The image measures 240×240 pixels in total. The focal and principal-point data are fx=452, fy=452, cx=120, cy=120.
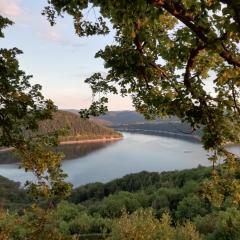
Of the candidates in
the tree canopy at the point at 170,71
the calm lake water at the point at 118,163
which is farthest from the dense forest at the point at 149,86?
the calm lake water at the point at 118,163

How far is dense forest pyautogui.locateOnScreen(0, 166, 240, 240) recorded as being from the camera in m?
35.2

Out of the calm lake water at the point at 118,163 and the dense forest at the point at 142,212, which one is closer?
the dense forest at the point at 142,212

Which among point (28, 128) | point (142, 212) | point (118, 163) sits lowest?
point (118, 163)

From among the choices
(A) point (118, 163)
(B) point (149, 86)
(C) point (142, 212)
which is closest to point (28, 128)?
(B) point (149, 86)

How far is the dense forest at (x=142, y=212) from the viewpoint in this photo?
3525 centimetres

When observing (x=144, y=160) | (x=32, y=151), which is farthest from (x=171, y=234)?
(x=144, y=160)

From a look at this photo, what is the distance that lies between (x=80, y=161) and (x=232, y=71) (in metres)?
154

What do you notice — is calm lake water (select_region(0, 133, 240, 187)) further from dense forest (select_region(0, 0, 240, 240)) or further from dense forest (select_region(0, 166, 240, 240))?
dense forest (select_region(0, 0, 240, 240))

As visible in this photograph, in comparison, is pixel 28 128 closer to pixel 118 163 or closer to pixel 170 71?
pixel 170 71

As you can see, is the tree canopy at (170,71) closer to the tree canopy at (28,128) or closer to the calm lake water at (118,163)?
the tree canopy at (28,128)

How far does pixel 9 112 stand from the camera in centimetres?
1049

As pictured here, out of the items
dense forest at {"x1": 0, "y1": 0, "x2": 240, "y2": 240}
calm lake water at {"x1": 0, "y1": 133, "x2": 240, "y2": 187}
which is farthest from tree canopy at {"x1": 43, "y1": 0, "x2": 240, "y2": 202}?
calm lake water at {"x1": 0, "y1": 133, "x2": 240, "y2": 187}

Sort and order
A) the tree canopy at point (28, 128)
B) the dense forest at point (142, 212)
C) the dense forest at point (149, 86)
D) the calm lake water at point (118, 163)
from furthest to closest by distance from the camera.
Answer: the calm lake water at point (118, 163) < the dense forest at point (142, 212) < the tree canopy at point (28, 128) < the dense forest at point (149, 86)

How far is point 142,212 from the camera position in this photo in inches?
1714
